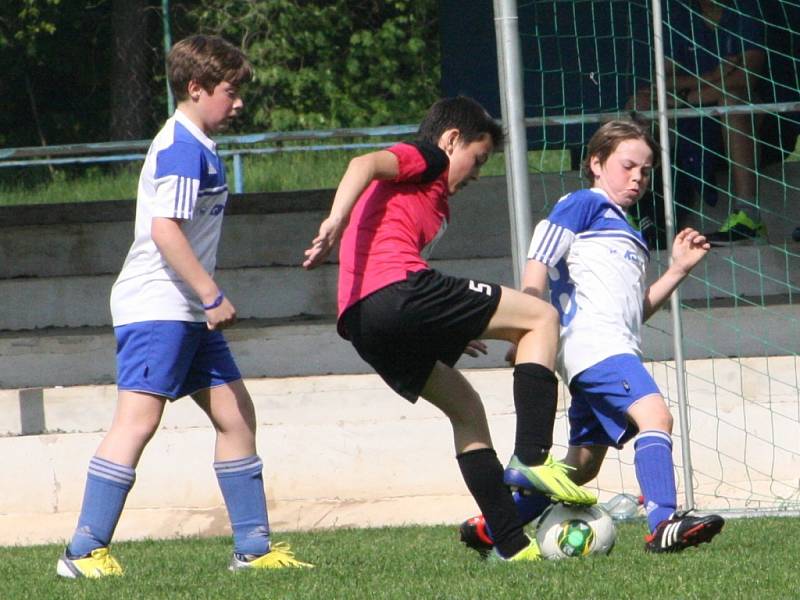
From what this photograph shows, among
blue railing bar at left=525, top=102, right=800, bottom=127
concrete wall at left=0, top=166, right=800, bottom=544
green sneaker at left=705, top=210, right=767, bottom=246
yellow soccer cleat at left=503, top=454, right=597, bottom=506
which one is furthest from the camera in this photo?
green sneaker at left=705, top=210, right=767, bottom=246

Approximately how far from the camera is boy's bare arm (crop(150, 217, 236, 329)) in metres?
4.63

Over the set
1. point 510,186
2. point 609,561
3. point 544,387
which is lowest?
point 609,561

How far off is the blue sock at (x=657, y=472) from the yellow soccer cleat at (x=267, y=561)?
114 centimetres

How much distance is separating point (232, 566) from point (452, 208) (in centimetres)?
548

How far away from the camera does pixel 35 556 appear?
6047 mm

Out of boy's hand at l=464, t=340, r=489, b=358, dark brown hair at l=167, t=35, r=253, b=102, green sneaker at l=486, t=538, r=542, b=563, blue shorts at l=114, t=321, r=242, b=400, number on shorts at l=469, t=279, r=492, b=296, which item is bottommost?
green sneaker at l=486, t=538, r=542, b=563

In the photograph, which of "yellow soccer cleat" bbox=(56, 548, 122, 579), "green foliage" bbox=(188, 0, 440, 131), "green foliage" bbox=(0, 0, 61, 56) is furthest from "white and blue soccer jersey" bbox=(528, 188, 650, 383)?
"green foliage" bbox=(188, 0, 440, 131)

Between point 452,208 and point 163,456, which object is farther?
point 452,208

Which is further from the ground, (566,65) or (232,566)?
(566,65)

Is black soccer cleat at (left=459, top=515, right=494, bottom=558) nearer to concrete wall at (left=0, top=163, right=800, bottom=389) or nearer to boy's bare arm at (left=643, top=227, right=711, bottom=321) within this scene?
boy's bare arm at (left=643, top=227, right=711, bottom=321)

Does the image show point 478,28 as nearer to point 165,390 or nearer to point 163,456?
point 163,456

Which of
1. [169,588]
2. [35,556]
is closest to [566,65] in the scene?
[35,556]

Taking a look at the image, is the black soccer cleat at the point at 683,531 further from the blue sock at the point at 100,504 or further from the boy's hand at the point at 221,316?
the blue sock at the point at 100,504

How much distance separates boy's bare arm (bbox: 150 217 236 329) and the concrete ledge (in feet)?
9.46
